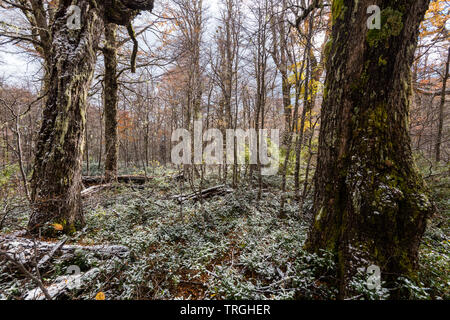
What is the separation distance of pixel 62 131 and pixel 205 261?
3760 millimetres

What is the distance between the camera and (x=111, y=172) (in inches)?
305

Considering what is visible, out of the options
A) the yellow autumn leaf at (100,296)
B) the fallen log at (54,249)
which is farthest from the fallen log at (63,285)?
the fallen log at (54,249)

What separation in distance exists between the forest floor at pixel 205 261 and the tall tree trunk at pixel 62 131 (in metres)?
0.52

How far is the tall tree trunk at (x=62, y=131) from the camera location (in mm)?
3492

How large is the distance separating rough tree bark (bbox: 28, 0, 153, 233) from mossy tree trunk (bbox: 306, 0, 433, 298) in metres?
4.70

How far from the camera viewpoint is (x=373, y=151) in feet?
7.32

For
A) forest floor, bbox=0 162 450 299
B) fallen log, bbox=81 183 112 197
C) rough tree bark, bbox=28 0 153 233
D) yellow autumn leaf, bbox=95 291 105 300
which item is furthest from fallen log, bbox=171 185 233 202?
yellow autumn leaf, bbox=95 291 105 300

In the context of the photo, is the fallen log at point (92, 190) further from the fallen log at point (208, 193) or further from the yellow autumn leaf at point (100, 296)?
the yellow autumn leaf at point (100, 296)

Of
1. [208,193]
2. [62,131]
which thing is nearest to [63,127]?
[62,131]

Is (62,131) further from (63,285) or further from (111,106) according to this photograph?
(111,106)

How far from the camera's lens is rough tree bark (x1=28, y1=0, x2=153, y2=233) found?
349cm

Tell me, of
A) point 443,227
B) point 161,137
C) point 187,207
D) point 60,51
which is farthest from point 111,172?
point 161,137
